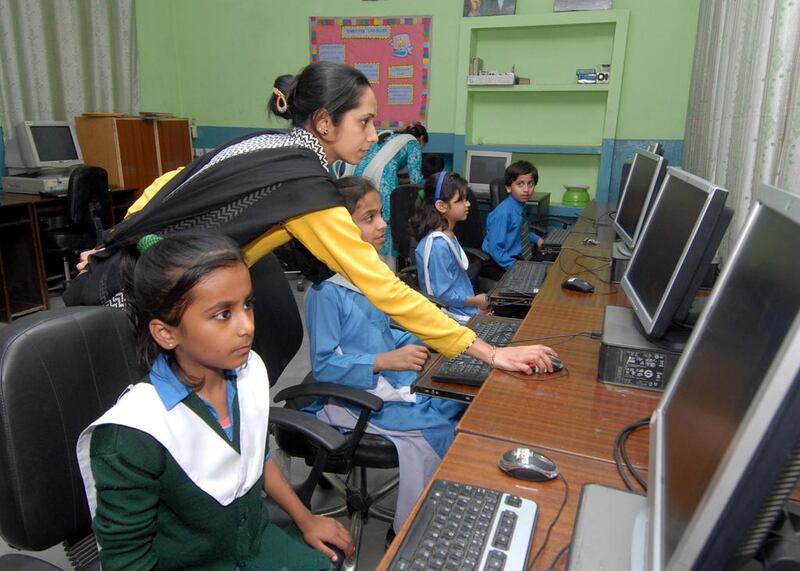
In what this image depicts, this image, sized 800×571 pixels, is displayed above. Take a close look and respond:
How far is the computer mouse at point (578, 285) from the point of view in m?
1.94

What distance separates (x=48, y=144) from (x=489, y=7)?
3579mm

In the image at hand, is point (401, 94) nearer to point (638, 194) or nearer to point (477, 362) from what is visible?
point (638, 194)

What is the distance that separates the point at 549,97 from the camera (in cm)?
467

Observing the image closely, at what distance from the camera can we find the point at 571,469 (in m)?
0.90

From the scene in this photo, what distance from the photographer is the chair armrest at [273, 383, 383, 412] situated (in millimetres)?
1337

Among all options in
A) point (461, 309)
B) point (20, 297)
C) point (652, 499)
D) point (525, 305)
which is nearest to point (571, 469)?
point (652, 499)

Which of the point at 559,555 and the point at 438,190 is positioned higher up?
the point at 438,190

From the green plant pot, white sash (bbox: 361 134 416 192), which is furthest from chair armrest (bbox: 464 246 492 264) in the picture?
the green plant pot

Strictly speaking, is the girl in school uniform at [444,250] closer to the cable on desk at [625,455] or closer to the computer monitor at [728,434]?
the cable on desk at [625,455]

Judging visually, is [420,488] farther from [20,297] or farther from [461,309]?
[20,297]

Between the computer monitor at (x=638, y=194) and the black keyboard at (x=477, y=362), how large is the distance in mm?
632

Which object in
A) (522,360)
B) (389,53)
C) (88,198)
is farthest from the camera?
(389,53)

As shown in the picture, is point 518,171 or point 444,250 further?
point 518,171

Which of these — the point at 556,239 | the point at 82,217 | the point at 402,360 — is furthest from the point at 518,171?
the point at 82,217
